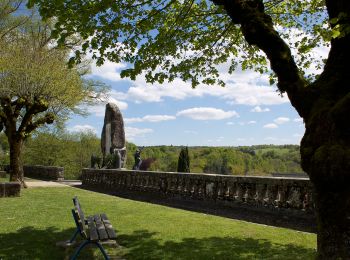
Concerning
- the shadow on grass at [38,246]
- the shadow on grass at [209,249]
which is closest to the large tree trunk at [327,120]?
the shadow on grass at [209,249]

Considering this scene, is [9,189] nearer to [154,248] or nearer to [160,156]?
[154,248]

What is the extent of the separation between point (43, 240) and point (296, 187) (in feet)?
19.5

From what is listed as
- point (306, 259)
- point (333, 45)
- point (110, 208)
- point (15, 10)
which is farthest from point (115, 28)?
point (15, 10)

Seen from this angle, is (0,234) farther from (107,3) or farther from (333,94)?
(333,94)

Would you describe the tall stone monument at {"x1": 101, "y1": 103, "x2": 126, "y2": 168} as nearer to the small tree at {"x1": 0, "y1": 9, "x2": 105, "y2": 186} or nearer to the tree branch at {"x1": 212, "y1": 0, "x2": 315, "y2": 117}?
the small tree at {"x1": 0, "y1": 9, "x2": 105, "y2": 186}

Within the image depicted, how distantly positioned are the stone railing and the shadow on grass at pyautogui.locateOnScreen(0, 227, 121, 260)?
4875mm

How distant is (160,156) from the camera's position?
8675 centimetres

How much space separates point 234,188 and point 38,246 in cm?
653

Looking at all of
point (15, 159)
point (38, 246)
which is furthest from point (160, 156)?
point (38, 246)

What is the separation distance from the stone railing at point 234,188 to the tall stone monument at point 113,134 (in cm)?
755

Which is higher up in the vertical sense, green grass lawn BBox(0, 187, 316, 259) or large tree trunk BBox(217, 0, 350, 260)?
large tree trunk BBox(217, 0, 350, 260)

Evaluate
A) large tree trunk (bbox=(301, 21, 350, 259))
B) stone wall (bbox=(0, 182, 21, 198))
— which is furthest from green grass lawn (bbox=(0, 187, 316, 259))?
stone wall (bbox=(0, 182, 21, 198))

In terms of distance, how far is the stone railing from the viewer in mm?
10133

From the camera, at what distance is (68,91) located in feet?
68.4
